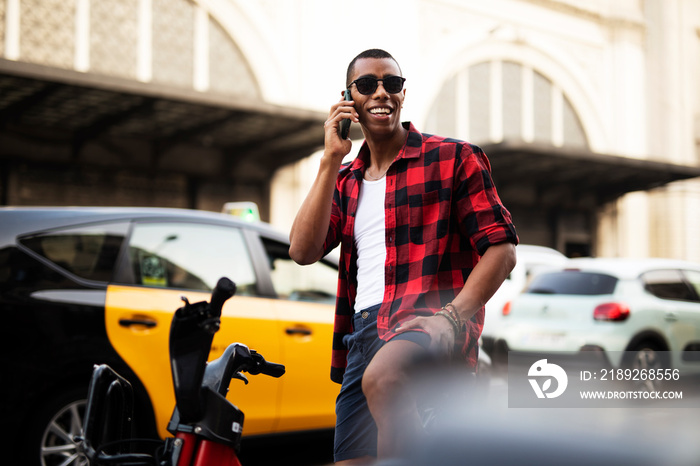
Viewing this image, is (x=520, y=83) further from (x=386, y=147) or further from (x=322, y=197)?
(x=322, y=197)

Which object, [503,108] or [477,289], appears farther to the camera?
[503,108]

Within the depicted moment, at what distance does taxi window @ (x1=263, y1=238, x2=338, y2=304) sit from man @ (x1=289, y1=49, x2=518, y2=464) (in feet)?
9.24

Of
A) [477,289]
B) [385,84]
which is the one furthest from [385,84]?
[477,289]

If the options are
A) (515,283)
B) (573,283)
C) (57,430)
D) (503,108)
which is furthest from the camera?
(503,108)

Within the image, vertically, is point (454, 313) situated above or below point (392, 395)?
above

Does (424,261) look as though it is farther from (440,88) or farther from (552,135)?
(552,135)

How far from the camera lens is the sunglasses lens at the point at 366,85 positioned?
8.03 feet

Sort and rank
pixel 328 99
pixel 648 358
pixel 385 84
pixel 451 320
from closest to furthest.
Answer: pixel 451 320
pixel 385 84
pixel 648 358
pixel 328 99

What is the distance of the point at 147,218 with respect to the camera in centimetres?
497

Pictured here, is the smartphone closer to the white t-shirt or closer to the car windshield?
the white t-shirt

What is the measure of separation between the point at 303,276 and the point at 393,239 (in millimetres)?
3284

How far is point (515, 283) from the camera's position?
35.3 ft

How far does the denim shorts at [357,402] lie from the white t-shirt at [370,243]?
0.05m

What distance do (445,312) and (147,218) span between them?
128 inches
